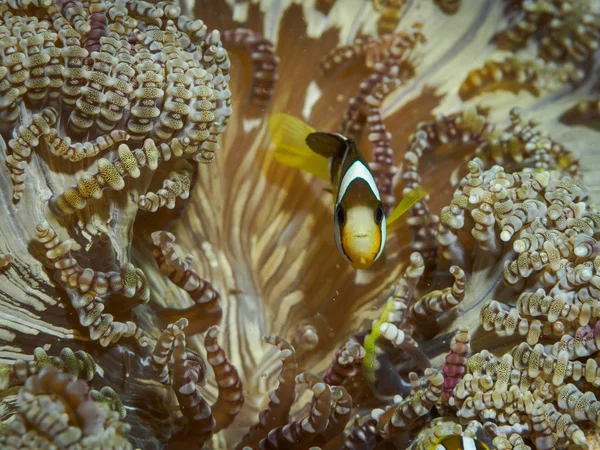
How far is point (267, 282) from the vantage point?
5.99ft

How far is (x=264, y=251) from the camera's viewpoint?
185 cm

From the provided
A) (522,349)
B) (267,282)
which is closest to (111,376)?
(267,282)

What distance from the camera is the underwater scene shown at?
1184 mm

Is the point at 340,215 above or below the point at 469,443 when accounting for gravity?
above

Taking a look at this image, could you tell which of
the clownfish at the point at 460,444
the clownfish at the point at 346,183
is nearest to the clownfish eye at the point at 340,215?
the clownfish at the point at 346,183

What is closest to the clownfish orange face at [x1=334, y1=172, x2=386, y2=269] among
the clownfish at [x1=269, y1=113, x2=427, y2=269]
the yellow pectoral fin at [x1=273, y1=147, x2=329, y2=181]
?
the clownfish at [x1=269, y1=113, x2=427, y2=269]

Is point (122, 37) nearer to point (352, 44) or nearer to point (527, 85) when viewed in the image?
point (352, 44)

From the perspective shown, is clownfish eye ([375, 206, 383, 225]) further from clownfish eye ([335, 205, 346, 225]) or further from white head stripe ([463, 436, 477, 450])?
white head stripe ([463, 436, 477, 450])

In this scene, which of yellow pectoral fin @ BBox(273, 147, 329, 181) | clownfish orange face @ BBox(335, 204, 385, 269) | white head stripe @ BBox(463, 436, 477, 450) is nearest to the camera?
white head stripe @ BBox(463, 436, 477, 450)

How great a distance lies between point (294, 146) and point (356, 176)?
406 millimetres

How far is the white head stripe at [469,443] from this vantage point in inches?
44.8

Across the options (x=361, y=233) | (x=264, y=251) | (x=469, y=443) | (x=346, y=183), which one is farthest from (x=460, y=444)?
(x=264, y=251)

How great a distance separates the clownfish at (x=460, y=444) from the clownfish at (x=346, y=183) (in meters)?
0.43

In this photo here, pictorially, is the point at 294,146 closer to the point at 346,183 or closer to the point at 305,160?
the point at 305,160
